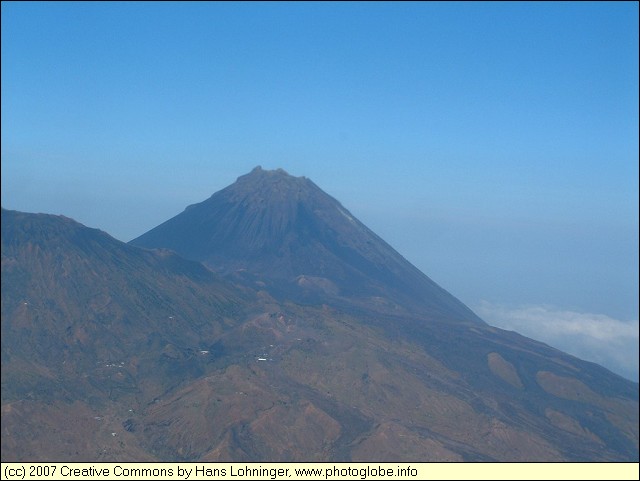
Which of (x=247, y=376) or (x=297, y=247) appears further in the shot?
(x=297, y=247)

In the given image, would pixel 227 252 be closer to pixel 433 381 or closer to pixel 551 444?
pixel 433 381

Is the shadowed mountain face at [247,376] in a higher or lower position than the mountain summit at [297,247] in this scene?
lower

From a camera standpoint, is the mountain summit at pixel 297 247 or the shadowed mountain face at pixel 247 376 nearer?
the shadowed mountain face at pixel 247 376

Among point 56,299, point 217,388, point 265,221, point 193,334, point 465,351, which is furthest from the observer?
point 265,221

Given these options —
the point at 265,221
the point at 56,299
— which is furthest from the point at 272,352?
the point at 265,221
